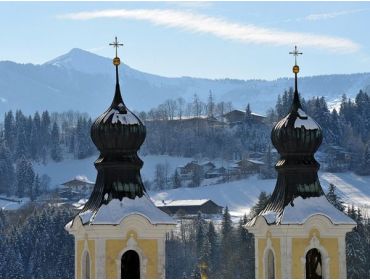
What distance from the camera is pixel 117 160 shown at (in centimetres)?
4697

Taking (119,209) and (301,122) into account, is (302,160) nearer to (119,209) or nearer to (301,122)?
(301,122)

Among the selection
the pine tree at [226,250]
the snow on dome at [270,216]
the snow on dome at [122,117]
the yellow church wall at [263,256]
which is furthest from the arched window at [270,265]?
the pine tree at [226,250]

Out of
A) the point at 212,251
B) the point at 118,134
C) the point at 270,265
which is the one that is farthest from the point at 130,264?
the point at 212,251

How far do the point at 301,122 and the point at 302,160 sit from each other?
3.93ft

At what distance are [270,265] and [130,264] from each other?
4.23 m

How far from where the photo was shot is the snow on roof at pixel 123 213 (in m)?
45.7

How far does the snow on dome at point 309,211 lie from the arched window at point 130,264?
4.27 metres

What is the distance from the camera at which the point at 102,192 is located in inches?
1842

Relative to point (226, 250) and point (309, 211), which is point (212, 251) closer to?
point (226, 250)

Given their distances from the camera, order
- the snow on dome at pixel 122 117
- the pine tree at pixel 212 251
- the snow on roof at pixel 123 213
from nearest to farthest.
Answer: the snow on roof at pixel 123 213, the snow on dome at pixel 122 117, the pine tree at pixel 212 251

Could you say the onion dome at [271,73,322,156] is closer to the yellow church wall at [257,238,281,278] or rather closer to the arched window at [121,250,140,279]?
the yellow church wall at [257,238,281,278]

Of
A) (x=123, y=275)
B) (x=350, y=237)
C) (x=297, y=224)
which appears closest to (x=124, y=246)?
(x=123, y=275)

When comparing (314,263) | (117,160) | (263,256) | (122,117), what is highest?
(122,117)

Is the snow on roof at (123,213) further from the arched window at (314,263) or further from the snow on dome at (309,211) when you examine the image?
the arched window at (314,263)
